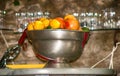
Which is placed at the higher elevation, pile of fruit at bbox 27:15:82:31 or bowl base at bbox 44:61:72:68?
pile of fruit at bbox 27:15:82:31

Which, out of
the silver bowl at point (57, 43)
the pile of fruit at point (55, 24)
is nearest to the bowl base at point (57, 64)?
Answer: the silver bowl at point (57, 43)

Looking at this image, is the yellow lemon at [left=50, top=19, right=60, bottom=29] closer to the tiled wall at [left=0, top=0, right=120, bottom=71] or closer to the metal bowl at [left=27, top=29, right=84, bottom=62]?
the metal bowl at [left=27, top=29, right=84, bottom=62]

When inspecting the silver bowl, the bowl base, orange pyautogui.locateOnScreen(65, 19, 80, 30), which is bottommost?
the bowl base

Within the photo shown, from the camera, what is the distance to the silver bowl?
4.91ft

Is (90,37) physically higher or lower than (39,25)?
lower

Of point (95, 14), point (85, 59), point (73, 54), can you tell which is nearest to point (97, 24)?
point (95, 14)

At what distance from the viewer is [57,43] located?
4.94 ft

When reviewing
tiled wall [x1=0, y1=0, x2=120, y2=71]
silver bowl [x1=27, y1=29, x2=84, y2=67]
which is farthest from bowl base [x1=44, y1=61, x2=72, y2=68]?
tiled wall [x1=0, y1=0, x2=120, y2=71]

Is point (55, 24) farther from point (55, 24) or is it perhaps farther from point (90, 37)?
point (90, 37)

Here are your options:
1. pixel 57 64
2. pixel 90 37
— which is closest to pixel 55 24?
pixel 57 64

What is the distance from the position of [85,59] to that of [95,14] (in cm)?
27

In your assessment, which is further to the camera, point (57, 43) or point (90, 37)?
point (90, 37)

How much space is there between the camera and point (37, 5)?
6.20 feet

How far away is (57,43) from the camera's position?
1.50 metres
